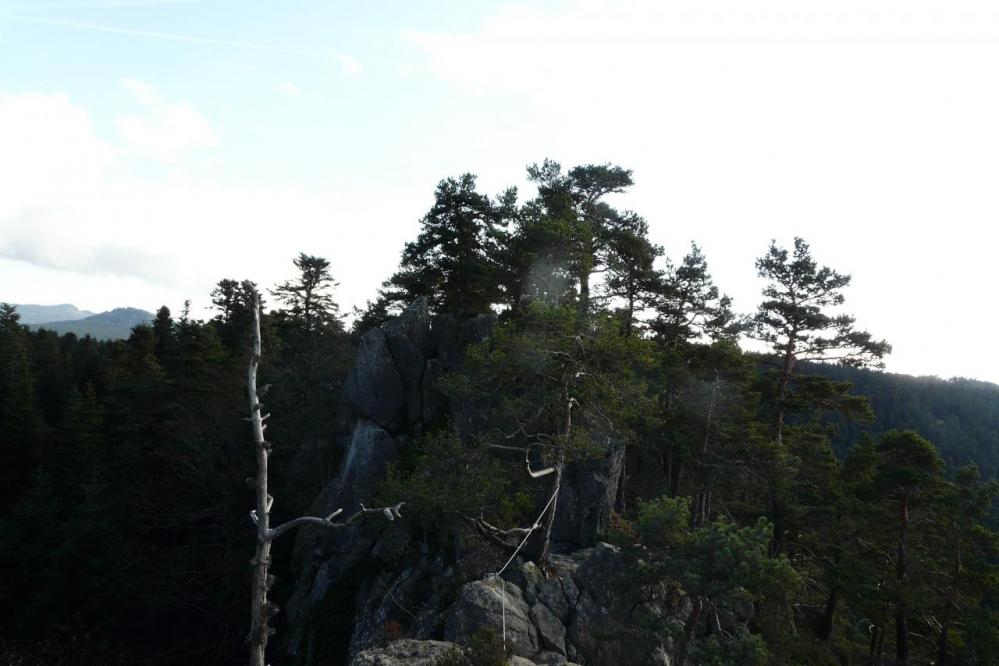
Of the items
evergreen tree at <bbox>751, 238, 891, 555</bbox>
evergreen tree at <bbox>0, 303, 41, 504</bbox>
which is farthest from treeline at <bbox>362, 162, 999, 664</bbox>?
evergreen tree at <bbox>0, 303, 41, 504</bbox>

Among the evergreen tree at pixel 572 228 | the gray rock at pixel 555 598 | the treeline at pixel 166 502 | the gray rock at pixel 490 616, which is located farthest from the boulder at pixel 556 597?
the treeline at pixel 166 502

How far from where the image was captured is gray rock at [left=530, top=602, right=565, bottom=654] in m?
14.5

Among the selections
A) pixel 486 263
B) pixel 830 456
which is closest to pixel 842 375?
pixel 830 456

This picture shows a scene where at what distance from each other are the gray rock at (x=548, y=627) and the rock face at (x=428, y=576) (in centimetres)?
3

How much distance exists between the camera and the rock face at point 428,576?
13.9 meters

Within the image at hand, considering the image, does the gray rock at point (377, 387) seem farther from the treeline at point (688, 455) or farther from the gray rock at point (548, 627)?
the gray rock at point (548, 627)

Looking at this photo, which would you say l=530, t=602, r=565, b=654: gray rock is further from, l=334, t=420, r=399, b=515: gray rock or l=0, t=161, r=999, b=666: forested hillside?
l=334, t=420, r=399, b=515: gray rock

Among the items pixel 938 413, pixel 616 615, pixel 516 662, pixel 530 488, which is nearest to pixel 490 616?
pixel 516 662

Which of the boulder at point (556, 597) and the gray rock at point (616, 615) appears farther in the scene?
the boulder at point (556, 597)

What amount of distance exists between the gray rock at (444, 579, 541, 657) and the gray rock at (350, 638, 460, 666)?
6.45ft

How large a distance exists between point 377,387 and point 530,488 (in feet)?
33.6

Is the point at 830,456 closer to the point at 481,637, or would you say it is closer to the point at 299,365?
the point at 481,637

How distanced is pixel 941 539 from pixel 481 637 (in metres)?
17.0

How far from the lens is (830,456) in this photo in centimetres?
2359
